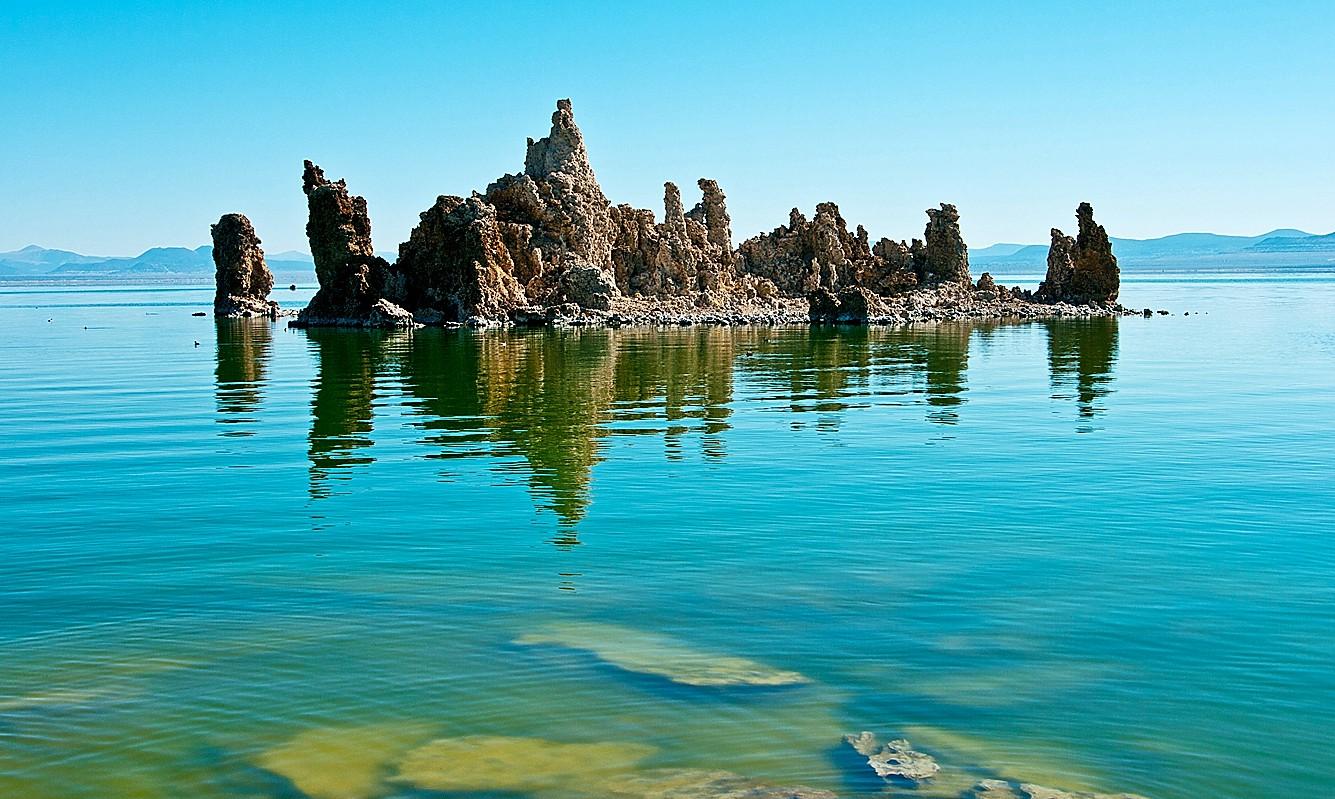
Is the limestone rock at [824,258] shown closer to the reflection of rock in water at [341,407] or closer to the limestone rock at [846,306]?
the limestone rock at [846,306]

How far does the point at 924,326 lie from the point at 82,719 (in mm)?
79601

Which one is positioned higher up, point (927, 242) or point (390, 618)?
point (927, 242)

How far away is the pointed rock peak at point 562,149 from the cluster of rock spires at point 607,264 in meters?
0.13

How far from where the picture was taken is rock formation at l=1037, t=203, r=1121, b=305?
359 feet

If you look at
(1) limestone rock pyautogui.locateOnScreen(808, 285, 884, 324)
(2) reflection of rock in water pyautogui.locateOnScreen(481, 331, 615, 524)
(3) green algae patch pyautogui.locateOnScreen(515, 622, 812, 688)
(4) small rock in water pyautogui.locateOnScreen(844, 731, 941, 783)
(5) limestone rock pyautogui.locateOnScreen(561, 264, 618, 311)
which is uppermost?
(5) limestone rock pyautogui.locateOnScreen(561, 264, 618, 311)

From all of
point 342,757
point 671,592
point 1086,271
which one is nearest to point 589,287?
point 1086,271


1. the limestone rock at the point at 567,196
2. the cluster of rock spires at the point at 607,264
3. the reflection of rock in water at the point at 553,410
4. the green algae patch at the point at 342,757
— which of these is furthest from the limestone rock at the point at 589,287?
the green algae patch at the point at 342,757

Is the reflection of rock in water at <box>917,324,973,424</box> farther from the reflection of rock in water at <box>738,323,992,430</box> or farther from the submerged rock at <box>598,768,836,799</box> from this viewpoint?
the submerged rock at <box>598,768,836,799</box>

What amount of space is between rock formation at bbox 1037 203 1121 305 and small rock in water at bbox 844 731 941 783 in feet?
352

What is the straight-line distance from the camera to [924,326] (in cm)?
8500

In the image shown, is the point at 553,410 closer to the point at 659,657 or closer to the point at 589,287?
the point at 659,657

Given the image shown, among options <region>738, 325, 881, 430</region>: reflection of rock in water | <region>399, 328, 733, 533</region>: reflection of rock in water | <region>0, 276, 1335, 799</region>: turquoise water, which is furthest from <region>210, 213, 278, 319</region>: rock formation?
<region>0, 276, 1335, 799</region>: turquoise water

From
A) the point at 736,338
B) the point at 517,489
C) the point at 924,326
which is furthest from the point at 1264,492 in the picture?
the point at 924,326

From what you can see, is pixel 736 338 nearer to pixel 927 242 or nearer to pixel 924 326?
pixel 924 326
